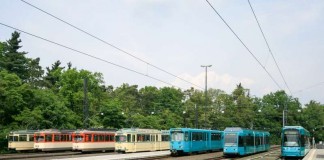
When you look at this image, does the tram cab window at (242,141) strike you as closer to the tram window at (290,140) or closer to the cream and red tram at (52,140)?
the tram window at (290,140)

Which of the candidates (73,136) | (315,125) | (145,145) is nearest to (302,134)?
(145,145)

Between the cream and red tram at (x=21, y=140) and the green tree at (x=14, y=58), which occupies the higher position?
the green tree at (x=14, y=58)

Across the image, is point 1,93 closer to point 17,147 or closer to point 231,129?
point 17,147

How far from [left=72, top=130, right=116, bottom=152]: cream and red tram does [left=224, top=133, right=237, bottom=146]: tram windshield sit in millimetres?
14828

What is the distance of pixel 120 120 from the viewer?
61938mm

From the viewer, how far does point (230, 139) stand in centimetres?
3872

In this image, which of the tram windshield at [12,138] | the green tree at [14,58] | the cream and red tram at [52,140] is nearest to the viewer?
the cream and red tram at [52,140]

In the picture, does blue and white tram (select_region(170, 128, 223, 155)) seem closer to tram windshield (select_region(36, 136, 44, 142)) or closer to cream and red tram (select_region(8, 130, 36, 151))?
tram windshield (select_region(36, 136, 44, 142))

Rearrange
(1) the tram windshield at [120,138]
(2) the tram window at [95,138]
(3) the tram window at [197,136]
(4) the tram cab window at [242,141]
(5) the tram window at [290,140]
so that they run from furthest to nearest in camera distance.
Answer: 1. (2) the tram window at [95,138]
2. (1) the tram windshield at [120,138]
3. (3) the tram window at [197,136]
4. (4) the tram cab window at [242,141]
5. (5) the tram window at [290,140]

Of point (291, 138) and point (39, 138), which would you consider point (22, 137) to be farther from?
point (291, 138)

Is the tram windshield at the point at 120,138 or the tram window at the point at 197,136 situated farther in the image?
the tram windshield at the point at 120,138

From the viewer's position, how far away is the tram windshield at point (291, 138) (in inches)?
1427

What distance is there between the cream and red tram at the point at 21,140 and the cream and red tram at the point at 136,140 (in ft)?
33.9

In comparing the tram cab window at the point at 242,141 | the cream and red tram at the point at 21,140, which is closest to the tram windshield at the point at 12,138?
the cream and red tram at the point at 21,140
